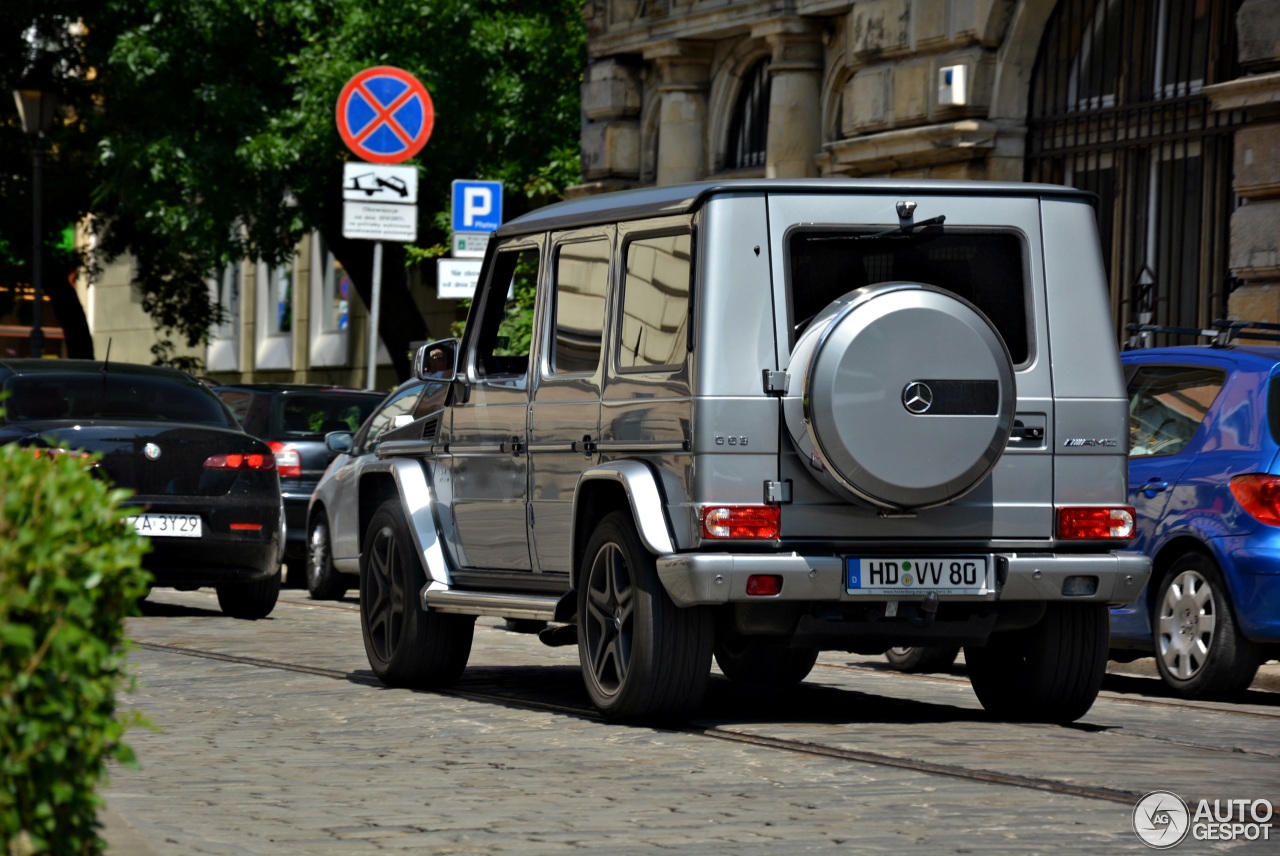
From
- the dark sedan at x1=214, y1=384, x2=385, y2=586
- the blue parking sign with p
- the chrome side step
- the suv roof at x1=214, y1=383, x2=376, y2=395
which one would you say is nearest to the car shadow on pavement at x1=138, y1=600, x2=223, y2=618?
the dark sedan at x1=214, y1=384, x2=385, y2=586

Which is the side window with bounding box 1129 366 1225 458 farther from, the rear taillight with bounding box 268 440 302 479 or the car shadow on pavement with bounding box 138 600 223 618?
the rear taillight with bounding box 268 440 302 479

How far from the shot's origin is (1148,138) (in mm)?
18641

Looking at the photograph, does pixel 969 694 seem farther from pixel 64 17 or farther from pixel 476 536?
pixel 64 17

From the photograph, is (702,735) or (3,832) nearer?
(3,832)

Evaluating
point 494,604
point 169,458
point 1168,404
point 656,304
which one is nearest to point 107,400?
point 169,458

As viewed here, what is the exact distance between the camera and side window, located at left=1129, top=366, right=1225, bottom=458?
37.0 ft

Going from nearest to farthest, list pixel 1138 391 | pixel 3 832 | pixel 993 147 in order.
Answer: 1. pixel 3 832
2. pixel 1138 391
3. pixel 993 147

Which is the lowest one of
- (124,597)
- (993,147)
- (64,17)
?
(124,597)

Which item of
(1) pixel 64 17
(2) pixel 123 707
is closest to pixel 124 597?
(2) pixel 123 707

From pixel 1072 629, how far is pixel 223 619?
7.60m

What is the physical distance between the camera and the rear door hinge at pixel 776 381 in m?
8.60

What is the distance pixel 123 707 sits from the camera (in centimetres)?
973

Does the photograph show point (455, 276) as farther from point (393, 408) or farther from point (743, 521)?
point (743, 521)

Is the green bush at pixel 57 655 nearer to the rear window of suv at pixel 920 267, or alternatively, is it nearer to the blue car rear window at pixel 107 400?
the rear window of suv at pixel 920 267
